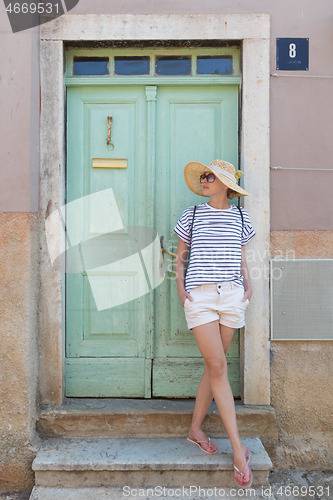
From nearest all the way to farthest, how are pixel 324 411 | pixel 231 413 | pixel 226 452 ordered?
1. pixel 231 413
2. pixel 226 452
3. pixel 324 411

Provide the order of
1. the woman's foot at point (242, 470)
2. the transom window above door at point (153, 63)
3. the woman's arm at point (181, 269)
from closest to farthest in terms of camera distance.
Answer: the woman's foot at point (242, 470)
the woman's arm at point (181, 269)
the transom window above door at point (153, 63)

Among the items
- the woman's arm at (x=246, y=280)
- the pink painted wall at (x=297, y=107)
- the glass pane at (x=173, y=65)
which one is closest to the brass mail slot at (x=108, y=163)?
the pink painted wall at (x=297, y=107)

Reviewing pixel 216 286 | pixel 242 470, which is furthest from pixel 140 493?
pixel 216 286

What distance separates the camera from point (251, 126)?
3.52m

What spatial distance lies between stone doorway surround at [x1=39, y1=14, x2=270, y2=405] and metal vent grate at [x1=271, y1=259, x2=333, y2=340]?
0.09 metres

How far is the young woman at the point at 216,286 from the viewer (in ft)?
9.89

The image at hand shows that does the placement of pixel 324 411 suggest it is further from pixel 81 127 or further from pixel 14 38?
pixel 14 38

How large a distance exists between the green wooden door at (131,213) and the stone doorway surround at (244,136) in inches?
7.5

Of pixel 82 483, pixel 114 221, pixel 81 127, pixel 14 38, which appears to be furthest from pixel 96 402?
pixel 14 38

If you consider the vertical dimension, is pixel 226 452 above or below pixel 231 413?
below

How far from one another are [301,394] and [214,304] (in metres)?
1.13

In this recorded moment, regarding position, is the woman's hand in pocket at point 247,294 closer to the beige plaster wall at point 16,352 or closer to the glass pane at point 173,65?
the beige plaster wall at point 16,352

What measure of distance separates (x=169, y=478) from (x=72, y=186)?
2.30 m

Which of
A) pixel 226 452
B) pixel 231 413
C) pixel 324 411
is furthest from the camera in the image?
pixel 324 411
